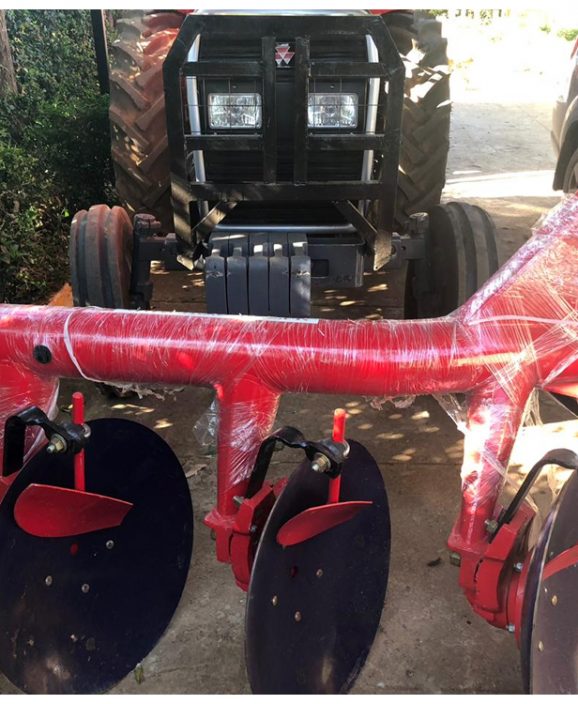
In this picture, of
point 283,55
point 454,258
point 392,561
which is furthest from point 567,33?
point 392,561

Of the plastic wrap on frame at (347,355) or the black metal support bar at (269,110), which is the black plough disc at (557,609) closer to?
the plastic wrap on frame at (347,355)

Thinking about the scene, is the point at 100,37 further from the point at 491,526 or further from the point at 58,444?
the point at 491,526

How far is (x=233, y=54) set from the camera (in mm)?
3045

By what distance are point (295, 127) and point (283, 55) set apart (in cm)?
32

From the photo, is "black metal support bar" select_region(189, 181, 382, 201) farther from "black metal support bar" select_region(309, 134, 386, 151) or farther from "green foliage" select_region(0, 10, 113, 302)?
"green foliage" select_region(0, 10, 113, 302)

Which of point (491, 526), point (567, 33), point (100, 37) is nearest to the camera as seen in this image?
point (491, 526)

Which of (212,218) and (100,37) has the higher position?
(100,37)

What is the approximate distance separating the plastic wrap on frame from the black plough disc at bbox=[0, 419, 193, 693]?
Answer: 31 cm

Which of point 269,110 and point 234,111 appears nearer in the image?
point 269,110

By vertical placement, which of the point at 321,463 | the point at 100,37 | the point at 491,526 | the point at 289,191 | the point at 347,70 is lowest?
the point at 491,526

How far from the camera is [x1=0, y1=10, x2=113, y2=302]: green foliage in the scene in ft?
15.0

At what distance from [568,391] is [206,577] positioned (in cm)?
156

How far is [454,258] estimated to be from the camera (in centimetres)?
335

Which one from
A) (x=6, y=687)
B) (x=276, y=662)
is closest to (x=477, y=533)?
(x=276, y=662)
